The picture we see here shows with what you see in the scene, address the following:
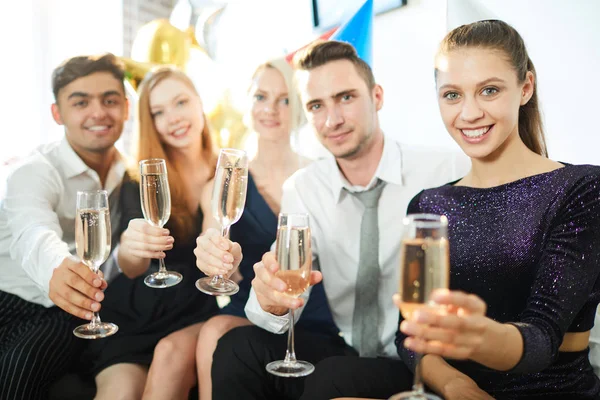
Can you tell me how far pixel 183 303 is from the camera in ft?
6.95

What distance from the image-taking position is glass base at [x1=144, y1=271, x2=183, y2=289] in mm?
1556

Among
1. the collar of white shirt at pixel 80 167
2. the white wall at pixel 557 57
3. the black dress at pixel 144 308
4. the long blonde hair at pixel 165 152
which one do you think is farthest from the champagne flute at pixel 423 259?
the collar of white shirt at pixel 80 167

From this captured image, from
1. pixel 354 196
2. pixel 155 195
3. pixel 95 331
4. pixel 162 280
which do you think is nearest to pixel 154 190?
pixel 155 195

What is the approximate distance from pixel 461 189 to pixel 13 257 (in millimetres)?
1684

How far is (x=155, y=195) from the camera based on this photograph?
57.2 inches

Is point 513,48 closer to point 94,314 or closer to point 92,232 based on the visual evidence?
point 92,232

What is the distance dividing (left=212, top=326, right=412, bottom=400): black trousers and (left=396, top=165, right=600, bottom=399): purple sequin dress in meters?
0.08

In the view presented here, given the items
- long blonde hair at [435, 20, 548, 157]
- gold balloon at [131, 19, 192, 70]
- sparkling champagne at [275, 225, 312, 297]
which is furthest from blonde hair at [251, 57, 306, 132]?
sparkling champagne at [275, 225, 312, 297]

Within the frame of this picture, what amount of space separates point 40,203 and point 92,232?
857 mm

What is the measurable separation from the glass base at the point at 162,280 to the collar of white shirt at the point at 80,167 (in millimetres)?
819

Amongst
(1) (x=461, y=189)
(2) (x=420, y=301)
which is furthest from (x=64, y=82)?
(2) (x=420, y=301)

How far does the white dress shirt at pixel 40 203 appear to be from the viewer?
2.08 meters

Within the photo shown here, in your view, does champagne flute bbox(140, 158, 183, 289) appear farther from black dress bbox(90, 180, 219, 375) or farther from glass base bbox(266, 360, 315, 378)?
black dress bbox(90, 180, 219, 375)

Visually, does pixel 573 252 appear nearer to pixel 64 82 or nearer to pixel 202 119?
pixel 202 119
